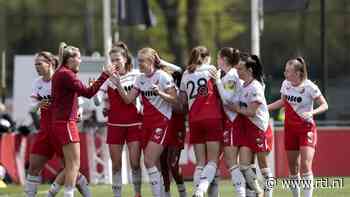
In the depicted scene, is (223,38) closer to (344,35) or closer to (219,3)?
(344,35)

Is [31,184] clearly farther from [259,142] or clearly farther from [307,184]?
[307,184]

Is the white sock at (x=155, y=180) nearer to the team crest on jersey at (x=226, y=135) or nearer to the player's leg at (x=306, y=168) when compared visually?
the team crest on jersey at (x=226, y=135)

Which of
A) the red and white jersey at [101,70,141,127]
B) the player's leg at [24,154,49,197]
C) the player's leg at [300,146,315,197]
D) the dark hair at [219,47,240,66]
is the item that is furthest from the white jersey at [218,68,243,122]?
the player's leg at [24,154,49,197]

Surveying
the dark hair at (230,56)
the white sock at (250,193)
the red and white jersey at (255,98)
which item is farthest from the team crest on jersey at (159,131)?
the white sock at (250,193)

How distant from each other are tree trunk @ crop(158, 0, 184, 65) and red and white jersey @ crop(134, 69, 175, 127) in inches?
938

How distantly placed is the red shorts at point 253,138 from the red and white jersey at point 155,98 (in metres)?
1.05

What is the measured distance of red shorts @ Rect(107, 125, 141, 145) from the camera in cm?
1584

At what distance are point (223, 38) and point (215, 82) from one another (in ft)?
77.4

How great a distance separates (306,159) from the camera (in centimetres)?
1552

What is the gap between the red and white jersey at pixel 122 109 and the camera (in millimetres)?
15852

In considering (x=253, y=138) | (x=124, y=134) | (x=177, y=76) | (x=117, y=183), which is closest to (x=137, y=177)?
(x=117, y=183)

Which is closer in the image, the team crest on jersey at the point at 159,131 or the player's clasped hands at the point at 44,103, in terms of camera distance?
the team crest on jersey at the point at 159,131

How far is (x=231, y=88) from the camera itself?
15.2 meters

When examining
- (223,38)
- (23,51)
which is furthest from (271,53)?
(23,51)
